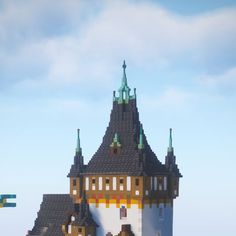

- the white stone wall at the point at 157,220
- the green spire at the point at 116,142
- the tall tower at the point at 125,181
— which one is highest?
the green spire at the point at 116,142

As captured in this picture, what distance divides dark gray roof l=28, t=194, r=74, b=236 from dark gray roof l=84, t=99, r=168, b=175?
4583 millimetres

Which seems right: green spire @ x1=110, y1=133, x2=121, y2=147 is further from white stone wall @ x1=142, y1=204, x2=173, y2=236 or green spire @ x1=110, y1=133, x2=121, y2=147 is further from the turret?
white stone wall @ x1=142, y1=204, x2=173, y2=236

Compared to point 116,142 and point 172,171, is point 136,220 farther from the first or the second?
point 116,142

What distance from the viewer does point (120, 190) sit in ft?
222

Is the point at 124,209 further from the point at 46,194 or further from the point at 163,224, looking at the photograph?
the point at 46,194

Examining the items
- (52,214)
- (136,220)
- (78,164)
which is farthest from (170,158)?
(52,214)

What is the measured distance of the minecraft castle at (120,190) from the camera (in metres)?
67.2

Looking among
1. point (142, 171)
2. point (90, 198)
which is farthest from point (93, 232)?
point (142, 171)

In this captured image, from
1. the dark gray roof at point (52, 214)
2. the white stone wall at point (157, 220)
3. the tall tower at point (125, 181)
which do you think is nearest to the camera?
the tall tower at point (125, 181)

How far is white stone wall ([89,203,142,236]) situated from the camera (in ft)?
219

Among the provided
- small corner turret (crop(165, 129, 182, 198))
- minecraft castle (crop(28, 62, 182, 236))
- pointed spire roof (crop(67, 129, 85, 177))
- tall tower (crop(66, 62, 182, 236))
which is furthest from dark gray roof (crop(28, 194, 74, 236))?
small corner turret (crop(165, 129, 182, 198))

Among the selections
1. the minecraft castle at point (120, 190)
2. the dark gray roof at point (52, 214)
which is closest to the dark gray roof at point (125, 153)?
the minecraft castle at point (120, 190)

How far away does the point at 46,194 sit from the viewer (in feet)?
244

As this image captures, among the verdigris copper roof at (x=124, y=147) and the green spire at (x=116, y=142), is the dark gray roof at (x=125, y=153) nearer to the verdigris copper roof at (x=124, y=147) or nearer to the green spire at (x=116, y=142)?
the verdigris copper roof at (x=124, y=147)
